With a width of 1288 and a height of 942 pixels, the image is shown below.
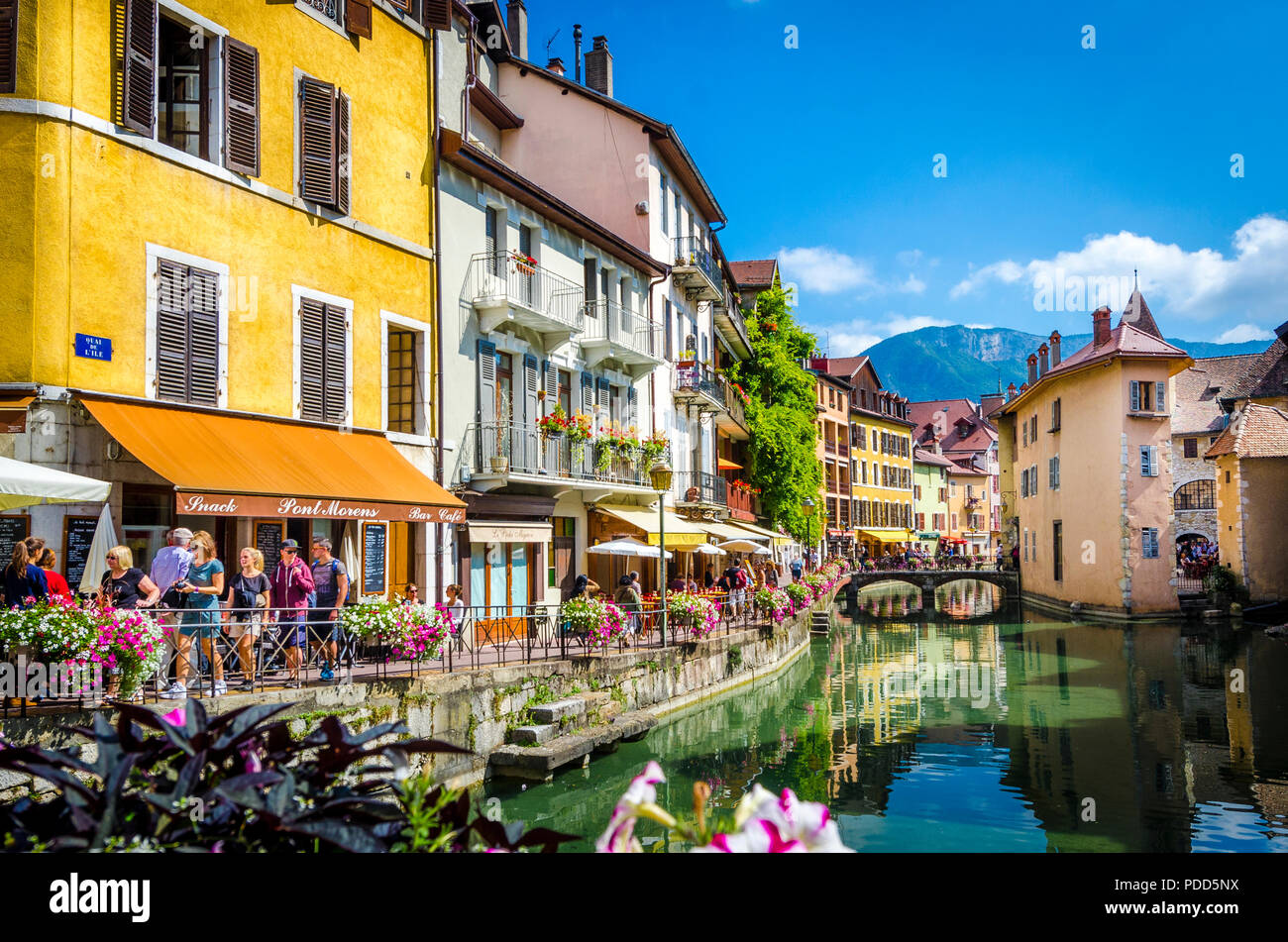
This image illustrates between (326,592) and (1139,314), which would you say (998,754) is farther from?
(1139,314)

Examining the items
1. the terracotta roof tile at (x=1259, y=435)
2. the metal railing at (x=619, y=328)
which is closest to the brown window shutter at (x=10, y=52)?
the metal railing at (x=619, y=328)

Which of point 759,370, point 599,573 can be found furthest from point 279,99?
point 759,370

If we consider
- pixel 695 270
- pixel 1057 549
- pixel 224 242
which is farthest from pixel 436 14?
pixel 1057 549

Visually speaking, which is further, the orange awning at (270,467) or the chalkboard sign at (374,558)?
the chalkboard sign at (374,558)

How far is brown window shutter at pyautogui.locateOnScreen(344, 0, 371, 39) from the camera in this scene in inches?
655

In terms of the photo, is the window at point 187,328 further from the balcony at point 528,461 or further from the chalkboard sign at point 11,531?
the balcony at point 528,461

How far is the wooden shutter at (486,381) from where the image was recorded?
19.5m

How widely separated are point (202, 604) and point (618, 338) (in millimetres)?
16294

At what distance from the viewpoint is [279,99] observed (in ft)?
50.2

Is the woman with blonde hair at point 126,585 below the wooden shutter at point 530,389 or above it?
below

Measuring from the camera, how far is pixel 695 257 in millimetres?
33312

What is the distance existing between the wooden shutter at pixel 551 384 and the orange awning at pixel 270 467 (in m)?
5.65

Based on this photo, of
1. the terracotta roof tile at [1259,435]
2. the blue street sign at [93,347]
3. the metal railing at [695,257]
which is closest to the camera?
the blue street sign at [93,347]
